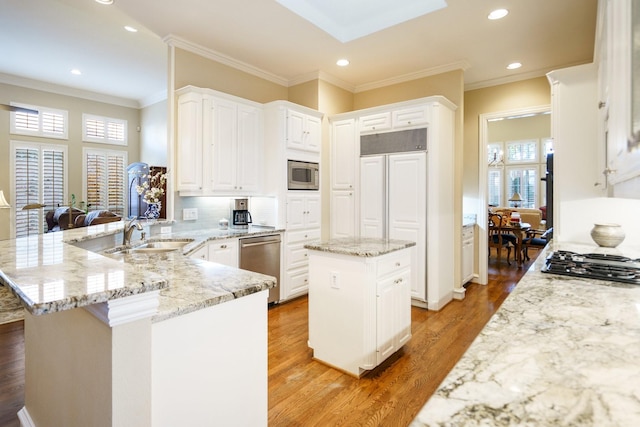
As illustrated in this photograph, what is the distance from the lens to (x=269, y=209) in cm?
411

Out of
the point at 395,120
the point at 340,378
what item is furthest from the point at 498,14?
the point at 340,378

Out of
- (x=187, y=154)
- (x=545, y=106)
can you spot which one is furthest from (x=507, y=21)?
(x=187, y=154)

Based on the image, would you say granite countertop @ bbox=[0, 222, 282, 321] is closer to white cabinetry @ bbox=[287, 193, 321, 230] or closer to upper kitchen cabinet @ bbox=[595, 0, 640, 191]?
upper kitchen cabinet @ bbox=[595, 0, 640, 191]

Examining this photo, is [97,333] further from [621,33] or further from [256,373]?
[621,33]

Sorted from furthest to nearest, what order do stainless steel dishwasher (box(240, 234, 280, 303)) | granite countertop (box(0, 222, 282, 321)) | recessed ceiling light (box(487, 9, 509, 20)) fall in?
stainless steel dishwasher (box(240, 234, 280, 303)) → recessed ceiling light (box(487, 9, 509, 20)) → granite countertop (box(0, 222, 282, 321))

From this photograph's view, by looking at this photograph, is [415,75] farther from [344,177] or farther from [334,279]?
[334,279]

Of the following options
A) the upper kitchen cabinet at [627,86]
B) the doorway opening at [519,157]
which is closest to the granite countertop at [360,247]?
the upper kitchen cabinet at [627,86]

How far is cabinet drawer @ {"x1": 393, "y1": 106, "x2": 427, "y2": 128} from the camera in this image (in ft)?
12.5

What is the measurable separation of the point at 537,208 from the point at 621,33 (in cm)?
997

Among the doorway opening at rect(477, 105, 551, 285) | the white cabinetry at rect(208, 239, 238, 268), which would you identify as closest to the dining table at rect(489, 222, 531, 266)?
the doorway opening at rect(477, 105, 551, 285)

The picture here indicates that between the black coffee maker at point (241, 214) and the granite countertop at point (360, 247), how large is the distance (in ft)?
5.60

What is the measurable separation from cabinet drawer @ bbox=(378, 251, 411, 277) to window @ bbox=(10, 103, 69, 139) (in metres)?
6.84

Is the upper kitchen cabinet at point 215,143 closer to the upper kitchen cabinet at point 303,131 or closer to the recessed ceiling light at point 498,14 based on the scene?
the upper kitchen cabinet at point 303,131

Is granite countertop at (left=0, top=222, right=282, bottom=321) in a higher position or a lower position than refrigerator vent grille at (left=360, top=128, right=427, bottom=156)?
lower
